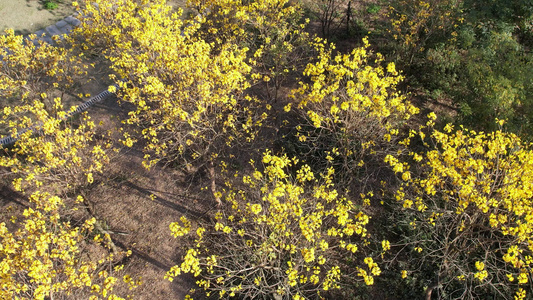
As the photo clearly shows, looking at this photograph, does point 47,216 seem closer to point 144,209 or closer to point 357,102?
point 144,209

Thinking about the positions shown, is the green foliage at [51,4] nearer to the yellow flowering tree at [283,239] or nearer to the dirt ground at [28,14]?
the dirt ground at [28,14]

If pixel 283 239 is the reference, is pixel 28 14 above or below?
above

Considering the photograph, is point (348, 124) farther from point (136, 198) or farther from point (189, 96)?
point (136, 198)

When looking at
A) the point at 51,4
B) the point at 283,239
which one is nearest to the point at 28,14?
the point at 51,4

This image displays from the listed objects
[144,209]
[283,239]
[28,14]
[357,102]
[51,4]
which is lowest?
[144,209]

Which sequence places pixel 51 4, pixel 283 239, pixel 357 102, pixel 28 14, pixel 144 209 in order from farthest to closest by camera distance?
pixel 51 4 → pixel 28 14 → pixel 144 209 → pixel 357 102 → pixel 283 239

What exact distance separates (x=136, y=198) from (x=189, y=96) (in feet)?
18.9

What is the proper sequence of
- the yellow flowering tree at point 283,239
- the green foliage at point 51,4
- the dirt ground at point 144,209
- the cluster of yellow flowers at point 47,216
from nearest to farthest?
the cluster of yellow flowers at point 47,216, the yellow flowering tree at point 283,239, the dirt ground at point 144,209, the green foliage at point 51,4

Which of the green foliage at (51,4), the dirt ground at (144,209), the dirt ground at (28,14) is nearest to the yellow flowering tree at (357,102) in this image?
the dirt ground at (144,209)

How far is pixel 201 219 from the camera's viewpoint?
12.8 metres

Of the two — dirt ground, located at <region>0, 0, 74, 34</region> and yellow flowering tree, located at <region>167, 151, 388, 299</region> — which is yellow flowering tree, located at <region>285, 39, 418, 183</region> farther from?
dirt ground, located at <region>0, 0, 74, 34</region>

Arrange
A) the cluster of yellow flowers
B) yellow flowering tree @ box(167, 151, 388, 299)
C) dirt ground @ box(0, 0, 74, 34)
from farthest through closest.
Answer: dirt ground @ box(0, 0, 74, 34) → yellow flowering tree @ box(167, 151, 388, 299) → the cluster of yellow flowers

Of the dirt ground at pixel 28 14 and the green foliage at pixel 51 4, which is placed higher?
the green foliage at pixel 51 4

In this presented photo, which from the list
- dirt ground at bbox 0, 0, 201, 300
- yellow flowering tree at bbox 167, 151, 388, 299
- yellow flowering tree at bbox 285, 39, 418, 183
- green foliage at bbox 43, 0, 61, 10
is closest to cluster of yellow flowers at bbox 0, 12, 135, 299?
dirt ground at bbox 0, 0, 201, 300
